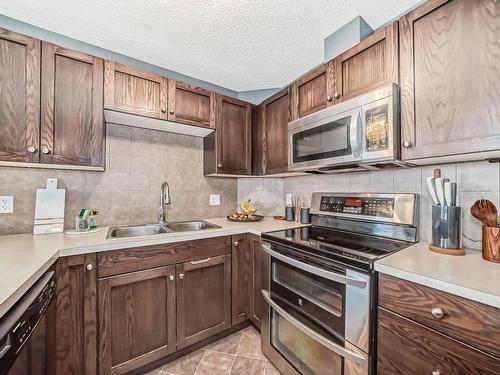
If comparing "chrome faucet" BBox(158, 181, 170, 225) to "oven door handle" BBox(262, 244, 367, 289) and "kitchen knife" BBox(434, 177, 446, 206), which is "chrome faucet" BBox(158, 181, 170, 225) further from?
"kitchen knife" BBox(434, 177, 446, 206)

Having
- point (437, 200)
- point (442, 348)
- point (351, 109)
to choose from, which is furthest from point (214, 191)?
point (442, 348)

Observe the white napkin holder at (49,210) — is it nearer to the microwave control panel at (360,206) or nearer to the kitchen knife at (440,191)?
the microwave control panel at (360,206)

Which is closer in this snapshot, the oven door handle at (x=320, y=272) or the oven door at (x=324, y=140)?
the oven door handle at (x=320, y=272)

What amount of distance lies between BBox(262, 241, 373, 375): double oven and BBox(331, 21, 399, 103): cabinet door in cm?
107

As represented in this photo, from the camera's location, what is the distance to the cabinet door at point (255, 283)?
1.74 m

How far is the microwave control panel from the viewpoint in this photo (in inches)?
57.8

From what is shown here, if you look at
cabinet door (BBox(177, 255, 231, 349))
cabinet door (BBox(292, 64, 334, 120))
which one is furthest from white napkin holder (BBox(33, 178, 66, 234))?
cabinet door (BBox(292, 64, 334, 120))

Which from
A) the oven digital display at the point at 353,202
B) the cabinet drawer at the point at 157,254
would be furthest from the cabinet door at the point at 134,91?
the oven digital display at the point at 353,202

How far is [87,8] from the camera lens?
4.64 feet

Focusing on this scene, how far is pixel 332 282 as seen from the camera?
112 centimetres

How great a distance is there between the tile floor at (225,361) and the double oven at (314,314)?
10 centimetres

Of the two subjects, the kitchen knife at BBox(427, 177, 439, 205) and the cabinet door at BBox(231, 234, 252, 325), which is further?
the cabinet door at BBox(231, 234, 252, 325)

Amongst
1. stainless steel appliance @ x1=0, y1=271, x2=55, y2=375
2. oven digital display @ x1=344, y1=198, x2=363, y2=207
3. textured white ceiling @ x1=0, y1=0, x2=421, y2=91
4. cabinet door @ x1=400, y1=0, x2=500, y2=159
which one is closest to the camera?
stainless steel appliance @ x1=0, y1=271, x2=55, y2=375

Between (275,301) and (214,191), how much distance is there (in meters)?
1.32
